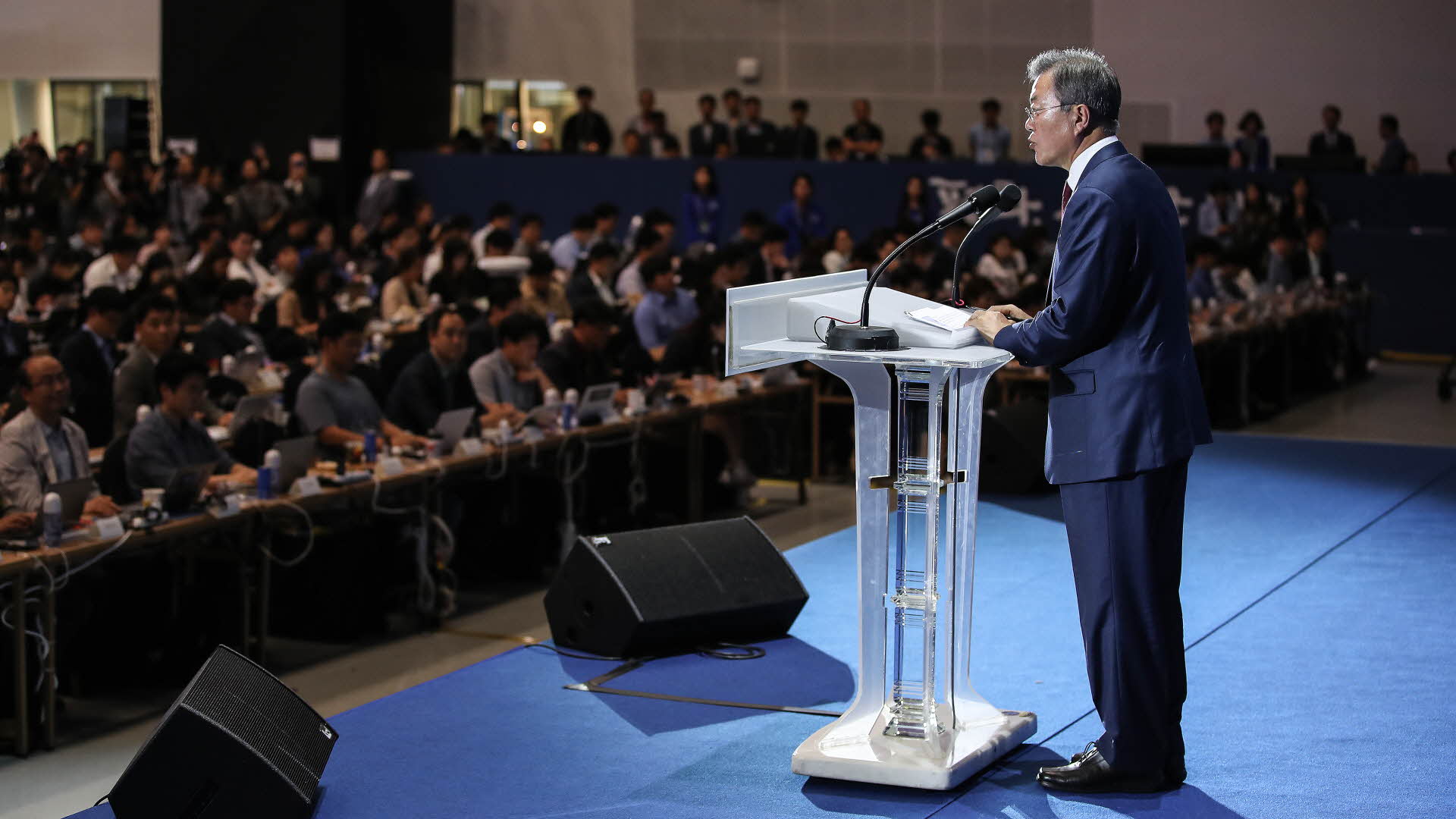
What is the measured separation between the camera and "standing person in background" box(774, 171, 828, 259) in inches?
550

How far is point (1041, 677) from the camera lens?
432 centimetres

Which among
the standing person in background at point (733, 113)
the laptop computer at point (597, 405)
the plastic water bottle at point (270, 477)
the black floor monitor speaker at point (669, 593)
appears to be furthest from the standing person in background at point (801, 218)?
the black floor monitor speaker at point (669, 593)

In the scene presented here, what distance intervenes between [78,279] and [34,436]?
18.8 ft

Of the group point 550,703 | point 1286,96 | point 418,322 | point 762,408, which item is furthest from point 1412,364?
point 550,703

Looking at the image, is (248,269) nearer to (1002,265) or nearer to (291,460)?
(1002,265)

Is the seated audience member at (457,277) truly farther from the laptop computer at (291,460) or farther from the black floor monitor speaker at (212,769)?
the black floor monitor speaker at (212,769)

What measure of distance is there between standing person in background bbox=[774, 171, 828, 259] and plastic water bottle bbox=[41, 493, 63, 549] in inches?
377

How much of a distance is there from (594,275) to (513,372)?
3.48m

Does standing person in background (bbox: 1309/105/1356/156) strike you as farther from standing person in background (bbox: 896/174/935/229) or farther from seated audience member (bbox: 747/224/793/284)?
seated audience member (bbox: 747/224/793/284)

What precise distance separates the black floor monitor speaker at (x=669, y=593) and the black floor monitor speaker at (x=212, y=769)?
122 cm

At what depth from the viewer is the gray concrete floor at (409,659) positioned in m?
4.51

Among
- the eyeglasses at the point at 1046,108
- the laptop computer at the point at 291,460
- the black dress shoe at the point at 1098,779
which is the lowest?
the black dress shoe at the point at 1098,779

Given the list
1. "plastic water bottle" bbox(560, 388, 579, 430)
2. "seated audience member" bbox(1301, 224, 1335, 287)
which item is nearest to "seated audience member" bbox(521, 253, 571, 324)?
"plastic water bottle" bbox(560, 388, 579, 430)

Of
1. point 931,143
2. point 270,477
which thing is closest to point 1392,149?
point 931,143
